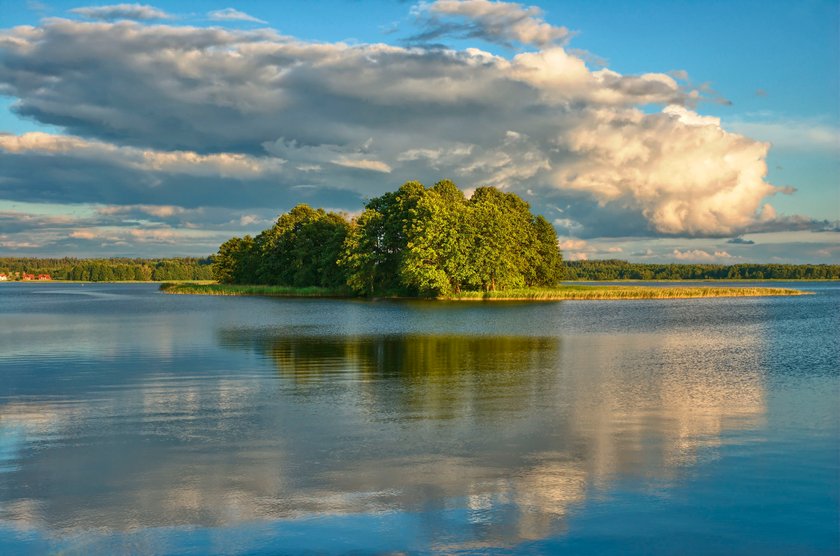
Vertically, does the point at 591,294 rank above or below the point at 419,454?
above

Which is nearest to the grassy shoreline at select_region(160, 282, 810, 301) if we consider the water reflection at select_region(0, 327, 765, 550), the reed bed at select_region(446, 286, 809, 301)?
the reed bed at select_region(446, 286, 809, 301)

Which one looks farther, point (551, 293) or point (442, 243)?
point (551, 293)

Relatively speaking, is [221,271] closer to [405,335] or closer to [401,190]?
[401,190]

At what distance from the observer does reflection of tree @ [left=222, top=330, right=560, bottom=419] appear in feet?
76.3

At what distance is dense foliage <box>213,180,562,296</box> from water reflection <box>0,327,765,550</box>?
77.6 meters

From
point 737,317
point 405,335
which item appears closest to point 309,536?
point 405,335

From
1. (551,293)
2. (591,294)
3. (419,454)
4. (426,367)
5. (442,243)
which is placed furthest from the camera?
(591,294)

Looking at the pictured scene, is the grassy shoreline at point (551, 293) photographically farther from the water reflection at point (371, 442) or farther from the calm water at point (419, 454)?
the water reflection at point (371, 442)

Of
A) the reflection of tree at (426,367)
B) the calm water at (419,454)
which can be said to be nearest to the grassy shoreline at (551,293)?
the reflection of tree at (426,367)

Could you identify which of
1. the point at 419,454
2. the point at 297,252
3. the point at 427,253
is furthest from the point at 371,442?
the point at 297,252

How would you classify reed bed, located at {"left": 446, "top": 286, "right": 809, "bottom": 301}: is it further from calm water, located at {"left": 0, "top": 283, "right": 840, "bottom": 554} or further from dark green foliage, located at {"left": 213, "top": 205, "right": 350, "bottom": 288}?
calm water, located at {"left": 0, "top": 283, "right": 840, "bottom": 554}

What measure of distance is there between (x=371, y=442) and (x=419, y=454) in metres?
1.72

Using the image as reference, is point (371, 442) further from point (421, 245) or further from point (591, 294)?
point (591, 294)

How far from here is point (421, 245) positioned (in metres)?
109
